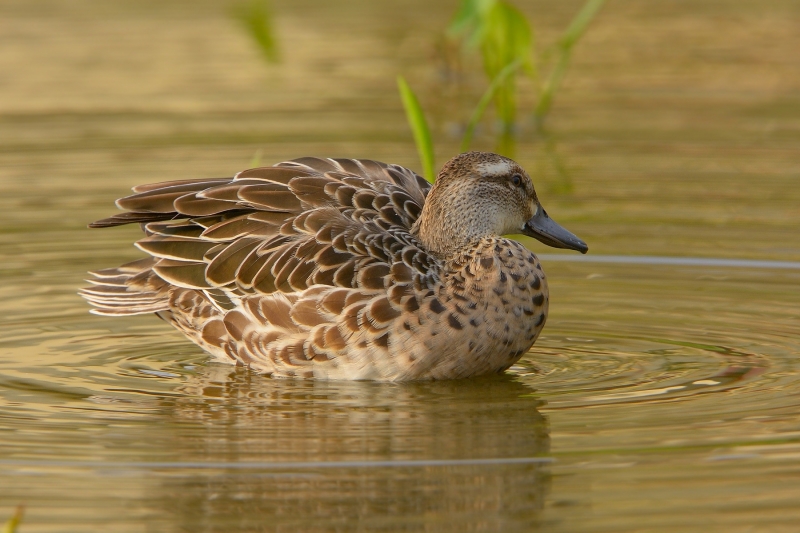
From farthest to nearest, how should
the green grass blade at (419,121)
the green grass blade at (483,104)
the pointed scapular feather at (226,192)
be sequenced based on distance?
the green grass blade at (483,104) < the green grass blade at (419,121) < the pointed scapular feather at (226,192)

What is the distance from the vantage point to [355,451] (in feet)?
20.4

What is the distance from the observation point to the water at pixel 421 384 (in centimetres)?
564

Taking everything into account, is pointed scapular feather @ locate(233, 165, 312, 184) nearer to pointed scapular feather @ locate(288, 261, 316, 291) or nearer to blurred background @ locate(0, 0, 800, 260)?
pointed scapular feather @ locate(288, 261, 316, 291)

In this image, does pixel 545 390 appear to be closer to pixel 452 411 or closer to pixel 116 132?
pixel 452 411

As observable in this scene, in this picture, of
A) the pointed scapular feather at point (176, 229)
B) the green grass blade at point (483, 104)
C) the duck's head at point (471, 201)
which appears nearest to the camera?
the duck's head at point (471, 201)

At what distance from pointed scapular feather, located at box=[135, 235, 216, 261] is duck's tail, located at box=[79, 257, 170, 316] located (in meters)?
0.22

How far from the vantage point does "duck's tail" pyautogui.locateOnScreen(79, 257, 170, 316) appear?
27.2 ft

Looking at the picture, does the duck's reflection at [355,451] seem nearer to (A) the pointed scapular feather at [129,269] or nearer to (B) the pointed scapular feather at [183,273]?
(B) the pointed scapular feather at [183,273]

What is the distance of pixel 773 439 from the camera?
623cm

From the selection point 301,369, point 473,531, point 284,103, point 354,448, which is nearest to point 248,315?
point 301,369

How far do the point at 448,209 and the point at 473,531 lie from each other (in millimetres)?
2802

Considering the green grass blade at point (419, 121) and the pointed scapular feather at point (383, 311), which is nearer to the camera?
the pointed scapular feather at point (383, 311)

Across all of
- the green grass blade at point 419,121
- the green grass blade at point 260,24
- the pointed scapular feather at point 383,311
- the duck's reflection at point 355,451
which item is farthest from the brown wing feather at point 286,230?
the green grass blade at point 260,24

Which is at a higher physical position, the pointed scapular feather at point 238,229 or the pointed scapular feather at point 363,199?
the pointed scapular feather at point 363,199
